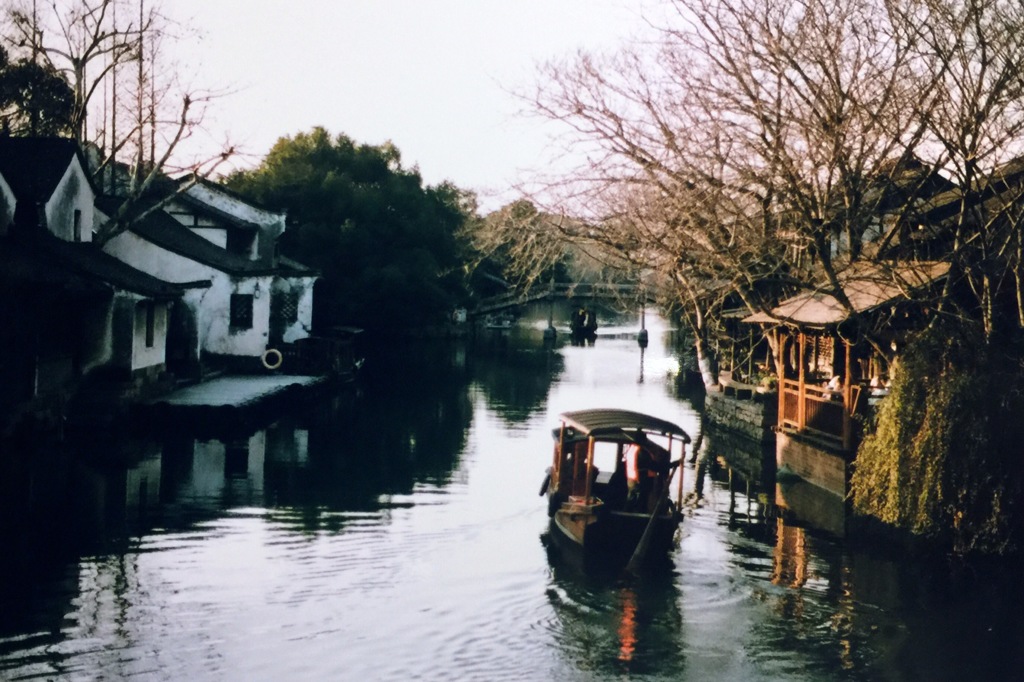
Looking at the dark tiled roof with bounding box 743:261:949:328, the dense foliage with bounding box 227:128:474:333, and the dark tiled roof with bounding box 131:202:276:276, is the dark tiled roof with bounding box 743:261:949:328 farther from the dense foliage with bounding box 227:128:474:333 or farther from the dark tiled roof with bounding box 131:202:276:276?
the dense foliage with bounding box 227:128:474:333

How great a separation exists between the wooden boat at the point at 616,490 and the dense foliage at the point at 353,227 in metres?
42.7

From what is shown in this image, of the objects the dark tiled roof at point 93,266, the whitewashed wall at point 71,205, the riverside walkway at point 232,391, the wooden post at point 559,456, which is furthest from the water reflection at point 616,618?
the whitewashed wall at point 71,205

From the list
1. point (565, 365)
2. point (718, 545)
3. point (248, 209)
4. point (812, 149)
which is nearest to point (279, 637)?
point (718, 545)

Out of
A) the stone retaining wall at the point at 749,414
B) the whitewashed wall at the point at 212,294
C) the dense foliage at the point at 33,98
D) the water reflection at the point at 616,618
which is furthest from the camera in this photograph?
the dense foliage at the point at 33,98

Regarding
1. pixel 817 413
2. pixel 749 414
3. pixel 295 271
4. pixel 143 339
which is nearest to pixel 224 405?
pixel 143 339

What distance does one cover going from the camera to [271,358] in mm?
42156

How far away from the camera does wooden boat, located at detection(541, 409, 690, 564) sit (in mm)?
17656

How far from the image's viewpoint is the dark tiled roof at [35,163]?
30.6 m

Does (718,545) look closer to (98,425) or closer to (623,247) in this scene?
(623,247)

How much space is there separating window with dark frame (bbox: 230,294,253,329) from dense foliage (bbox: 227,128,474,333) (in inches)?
788

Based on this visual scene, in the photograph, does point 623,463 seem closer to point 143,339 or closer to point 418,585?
point 418,585

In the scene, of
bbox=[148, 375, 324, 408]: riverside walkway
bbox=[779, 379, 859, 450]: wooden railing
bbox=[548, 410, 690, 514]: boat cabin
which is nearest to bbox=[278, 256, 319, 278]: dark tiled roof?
bbox=[148, 375, 324, 408]: riverside walkway


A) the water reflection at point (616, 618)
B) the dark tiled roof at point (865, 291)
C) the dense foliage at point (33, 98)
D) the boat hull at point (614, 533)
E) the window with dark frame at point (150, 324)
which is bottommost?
the water reflection at point (616, 618)

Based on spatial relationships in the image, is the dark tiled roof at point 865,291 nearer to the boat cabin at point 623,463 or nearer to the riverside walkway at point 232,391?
the boat cabin at point 623,463
